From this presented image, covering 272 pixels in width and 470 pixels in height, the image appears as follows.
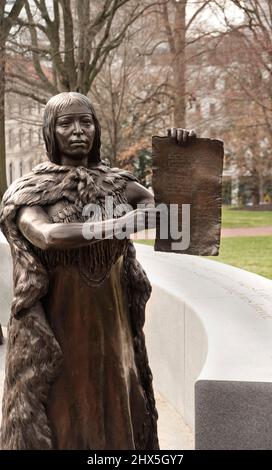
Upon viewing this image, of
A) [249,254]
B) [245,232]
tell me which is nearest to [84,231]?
[249,254]

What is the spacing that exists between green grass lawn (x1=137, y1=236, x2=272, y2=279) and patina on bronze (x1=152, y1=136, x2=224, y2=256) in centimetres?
760

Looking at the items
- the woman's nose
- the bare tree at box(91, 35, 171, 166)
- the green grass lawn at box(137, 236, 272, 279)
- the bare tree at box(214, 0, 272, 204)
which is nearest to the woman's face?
the woman's nose

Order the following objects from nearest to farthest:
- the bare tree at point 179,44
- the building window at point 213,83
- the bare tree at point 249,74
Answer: the bare tree at point 249,74
the bare tree at point 179,44
the building window at point 213,83

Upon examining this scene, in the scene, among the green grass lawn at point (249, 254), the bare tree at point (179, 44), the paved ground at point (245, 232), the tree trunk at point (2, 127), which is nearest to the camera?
the green grass lawn at point (249, 254)

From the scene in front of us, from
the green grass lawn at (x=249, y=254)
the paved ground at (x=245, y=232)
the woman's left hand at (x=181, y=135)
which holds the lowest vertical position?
the green grass lawn at (x=249, y=254)

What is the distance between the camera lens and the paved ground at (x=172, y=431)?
5.25 metres

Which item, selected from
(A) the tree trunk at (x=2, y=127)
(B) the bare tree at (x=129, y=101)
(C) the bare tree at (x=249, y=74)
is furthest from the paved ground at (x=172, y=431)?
(B) the bare tree at (x=129, y=101)

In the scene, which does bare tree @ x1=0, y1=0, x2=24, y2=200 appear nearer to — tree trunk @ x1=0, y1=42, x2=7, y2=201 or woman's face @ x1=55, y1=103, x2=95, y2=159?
tree trunk @ x1=0, y1=42, x2=7, y2=201

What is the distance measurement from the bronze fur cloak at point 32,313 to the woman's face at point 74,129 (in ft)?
0.29

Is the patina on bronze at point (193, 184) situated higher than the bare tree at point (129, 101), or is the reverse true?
the bare tree at point (129, 101)

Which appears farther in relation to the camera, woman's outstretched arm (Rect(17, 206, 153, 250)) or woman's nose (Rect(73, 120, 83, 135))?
woman's nose (Rect(73, 120, 83, 135))

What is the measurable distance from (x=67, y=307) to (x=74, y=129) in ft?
2.48

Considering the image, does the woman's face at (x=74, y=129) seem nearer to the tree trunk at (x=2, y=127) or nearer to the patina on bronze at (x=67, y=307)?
the patina on bronze at (x=67, y=307)

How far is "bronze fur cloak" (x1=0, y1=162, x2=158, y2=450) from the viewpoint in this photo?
2.86 m
